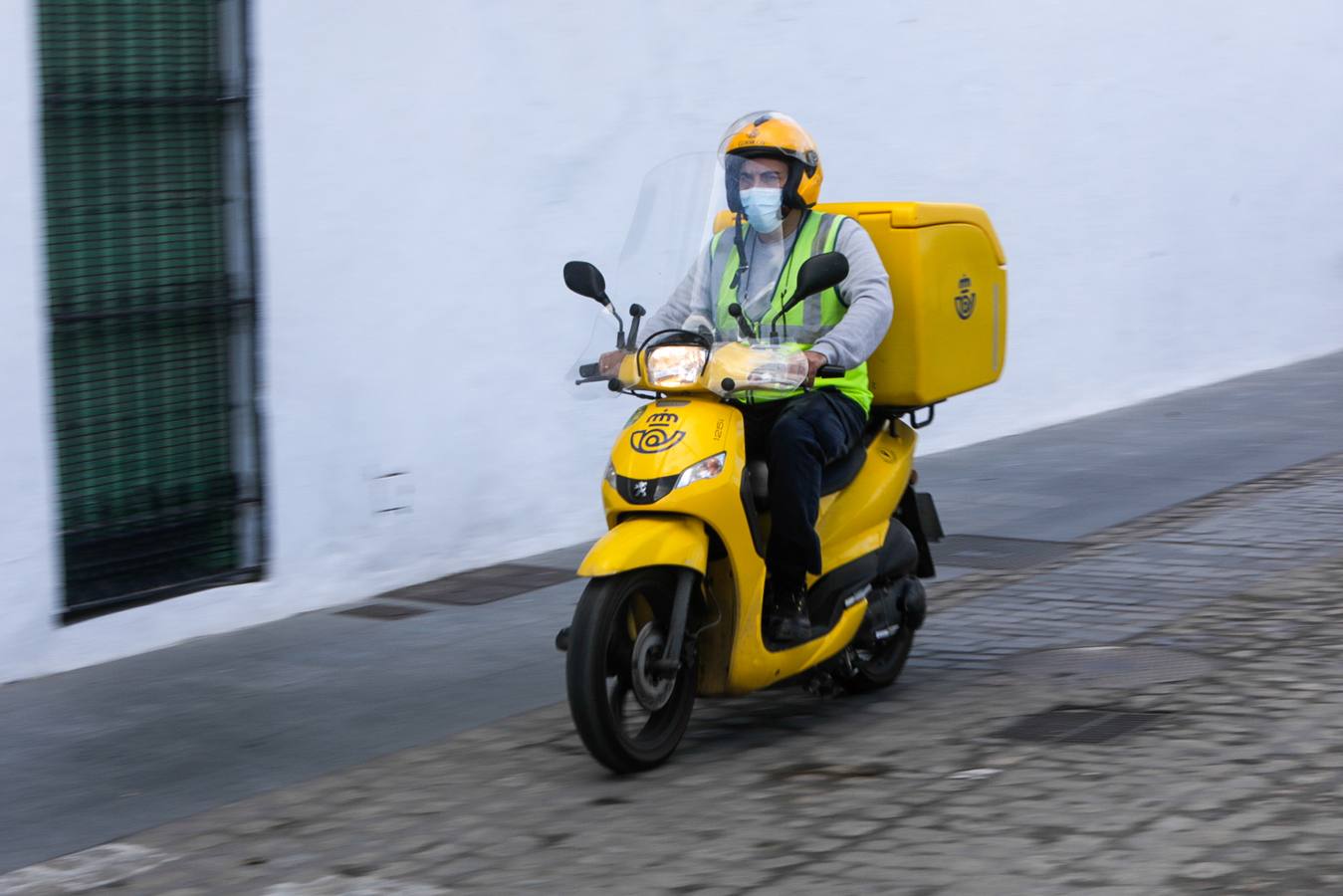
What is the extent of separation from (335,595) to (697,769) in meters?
3.02

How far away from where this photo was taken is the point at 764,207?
5895 millimetres

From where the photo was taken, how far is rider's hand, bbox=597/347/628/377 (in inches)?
225

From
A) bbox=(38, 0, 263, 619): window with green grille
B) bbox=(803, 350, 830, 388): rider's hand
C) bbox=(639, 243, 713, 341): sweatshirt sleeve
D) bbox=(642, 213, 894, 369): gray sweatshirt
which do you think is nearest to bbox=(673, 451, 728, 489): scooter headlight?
bbox=(803, 350, 830, 388): rider's hand

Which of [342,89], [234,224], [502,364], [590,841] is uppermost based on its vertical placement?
[342,89]

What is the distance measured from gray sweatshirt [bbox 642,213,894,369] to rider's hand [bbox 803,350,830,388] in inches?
2.1

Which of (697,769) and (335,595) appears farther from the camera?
(335,595)

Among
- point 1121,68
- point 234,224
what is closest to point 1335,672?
point 234,224

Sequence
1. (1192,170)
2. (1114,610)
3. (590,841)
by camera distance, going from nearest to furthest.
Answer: (590,841), (1114,610), (1192,170)

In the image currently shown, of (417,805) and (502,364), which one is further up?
(502,364)

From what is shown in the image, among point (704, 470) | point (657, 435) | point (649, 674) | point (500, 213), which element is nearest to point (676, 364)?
point (657, 435)

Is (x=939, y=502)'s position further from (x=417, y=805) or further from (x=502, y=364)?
(x=417, y=805)

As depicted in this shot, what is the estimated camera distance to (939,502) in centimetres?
974

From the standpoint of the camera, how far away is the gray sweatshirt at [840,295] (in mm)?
→ 5676

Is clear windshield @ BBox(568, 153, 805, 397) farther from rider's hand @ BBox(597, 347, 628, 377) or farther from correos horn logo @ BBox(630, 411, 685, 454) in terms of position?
correos horn logo @ BBox(630, 411, 685, 454)
